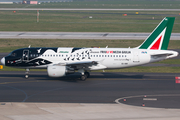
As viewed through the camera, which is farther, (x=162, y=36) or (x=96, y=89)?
(x=162, y=36)

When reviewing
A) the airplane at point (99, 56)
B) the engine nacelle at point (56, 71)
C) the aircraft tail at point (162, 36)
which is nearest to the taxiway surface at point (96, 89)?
the engine nacelle at point (56, 71)

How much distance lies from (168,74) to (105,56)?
1153 cm

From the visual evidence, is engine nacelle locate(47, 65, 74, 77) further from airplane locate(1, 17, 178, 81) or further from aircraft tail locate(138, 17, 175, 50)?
aircraft tail locate(138, 17, 175, 50)

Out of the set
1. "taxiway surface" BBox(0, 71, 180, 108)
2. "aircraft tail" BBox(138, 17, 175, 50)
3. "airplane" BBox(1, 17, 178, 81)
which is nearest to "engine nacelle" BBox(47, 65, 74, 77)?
"taxiway surface" BBox(0, 71, 180, 108)

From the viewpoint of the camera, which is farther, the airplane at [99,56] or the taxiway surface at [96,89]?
the airplane at [99,56]

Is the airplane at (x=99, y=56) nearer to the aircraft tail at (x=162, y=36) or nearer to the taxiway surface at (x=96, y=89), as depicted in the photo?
the aircraft tail at (x=162, y=36)

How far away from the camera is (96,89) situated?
3497 centimetres

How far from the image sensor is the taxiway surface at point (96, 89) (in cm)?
3025

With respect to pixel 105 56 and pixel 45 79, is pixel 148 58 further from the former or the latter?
pixel 45 79

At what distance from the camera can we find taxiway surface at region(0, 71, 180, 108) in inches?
1191

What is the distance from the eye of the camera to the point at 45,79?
40656 mm

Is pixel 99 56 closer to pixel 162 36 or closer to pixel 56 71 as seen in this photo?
pixel 56 71

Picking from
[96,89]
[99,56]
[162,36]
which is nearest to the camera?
[96,89]

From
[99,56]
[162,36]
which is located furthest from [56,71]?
[162,36]
